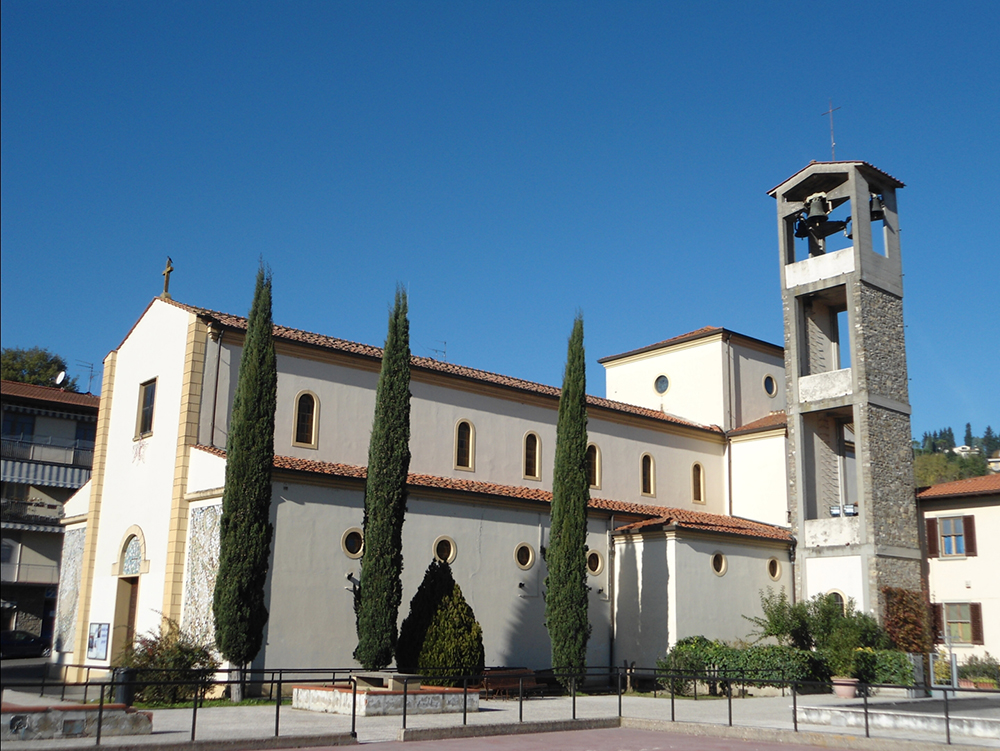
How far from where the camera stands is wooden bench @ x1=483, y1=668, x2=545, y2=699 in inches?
869

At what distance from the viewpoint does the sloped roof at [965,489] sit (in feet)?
94.5

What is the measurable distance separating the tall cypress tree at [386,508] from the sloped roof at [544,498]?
95.3 inches

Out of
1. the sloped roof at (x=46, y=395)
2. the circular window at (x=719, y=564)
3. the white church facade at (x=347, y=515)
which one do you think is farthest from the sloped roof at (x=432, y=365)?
the sloped roof at (x=46, y=395)

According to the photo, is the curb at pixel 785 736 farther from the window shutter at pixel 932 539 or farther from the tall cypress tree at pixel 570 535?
the window shutter at pixel 932 539

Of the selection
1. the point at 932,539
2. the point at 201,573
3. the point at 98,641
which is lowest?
the point at 98,641

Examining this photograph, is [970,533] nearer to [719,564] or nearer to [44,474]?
[719,564]

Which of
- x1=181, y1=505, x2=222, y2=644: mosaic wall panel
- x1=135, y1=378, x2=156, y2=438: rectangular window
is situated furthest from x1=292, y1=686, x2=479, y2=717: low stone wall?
x1=135, y1=378, x2=156, y2=438: rectangular window

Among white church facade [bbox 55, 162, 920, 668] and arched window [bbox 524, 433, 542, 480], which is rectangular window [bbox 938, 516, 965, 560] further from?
arched window [bbox 524, 433, 542, 480]

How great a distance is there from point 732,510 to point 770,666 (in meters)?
10.7

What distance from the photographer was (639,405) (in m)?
38.0

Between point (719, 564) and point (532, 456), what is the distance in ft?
21.8

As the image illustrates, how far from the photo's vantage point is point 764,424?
113ft

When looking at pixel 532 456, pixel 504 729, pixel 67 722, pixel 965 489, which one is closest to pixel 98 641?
pixel 67 722

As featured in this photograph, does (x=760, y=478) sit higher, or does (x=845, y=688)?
(x=760, y=478)
